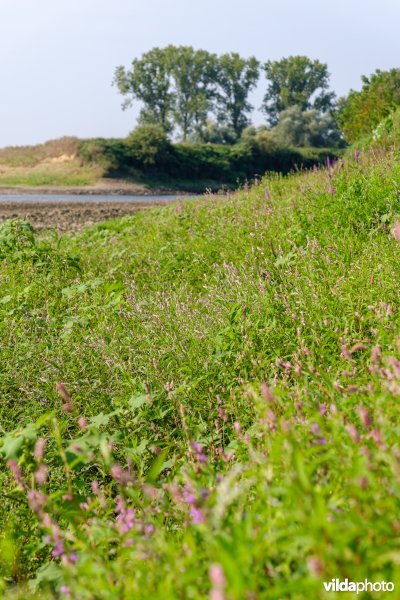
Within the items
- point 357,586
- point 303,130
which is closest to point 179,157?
point 303,130

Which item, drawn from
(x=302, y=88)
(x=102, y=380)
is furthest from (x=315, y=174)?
(x=302, y=88)

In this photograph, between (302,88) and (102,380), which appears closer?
(102,380)

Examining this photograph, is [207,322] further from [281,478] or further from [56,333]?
[281,478]

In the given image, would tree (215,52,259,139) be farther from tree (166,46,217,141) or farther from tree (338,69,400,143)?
tree (338,69,400,143)

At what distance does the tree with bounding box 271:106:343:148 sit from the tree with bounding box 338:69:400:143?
40.9 meters

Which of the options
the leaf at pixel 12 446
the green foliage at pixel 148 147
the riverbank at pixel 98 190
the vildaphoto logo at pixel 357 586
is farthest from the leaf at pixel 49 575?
the green foliage at pixel 148 147

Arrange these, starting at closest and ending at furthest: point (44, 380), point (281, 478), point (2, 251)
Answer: point (281, 478) < point (44, 380) < point (2, 251)

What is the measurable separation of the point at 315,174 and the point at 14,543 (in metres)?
8.86

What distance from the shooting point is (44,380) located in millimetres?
3979

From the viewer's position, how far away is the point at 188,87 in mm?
73125

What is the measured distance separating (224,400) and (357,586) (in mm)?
2379

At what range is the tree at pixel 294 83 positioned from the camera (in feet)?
292

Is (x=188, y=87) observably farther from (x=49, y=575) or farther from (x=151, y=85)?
(x=49, y=575)

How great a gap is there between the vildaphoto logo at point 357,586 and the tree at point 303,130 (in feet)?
213
